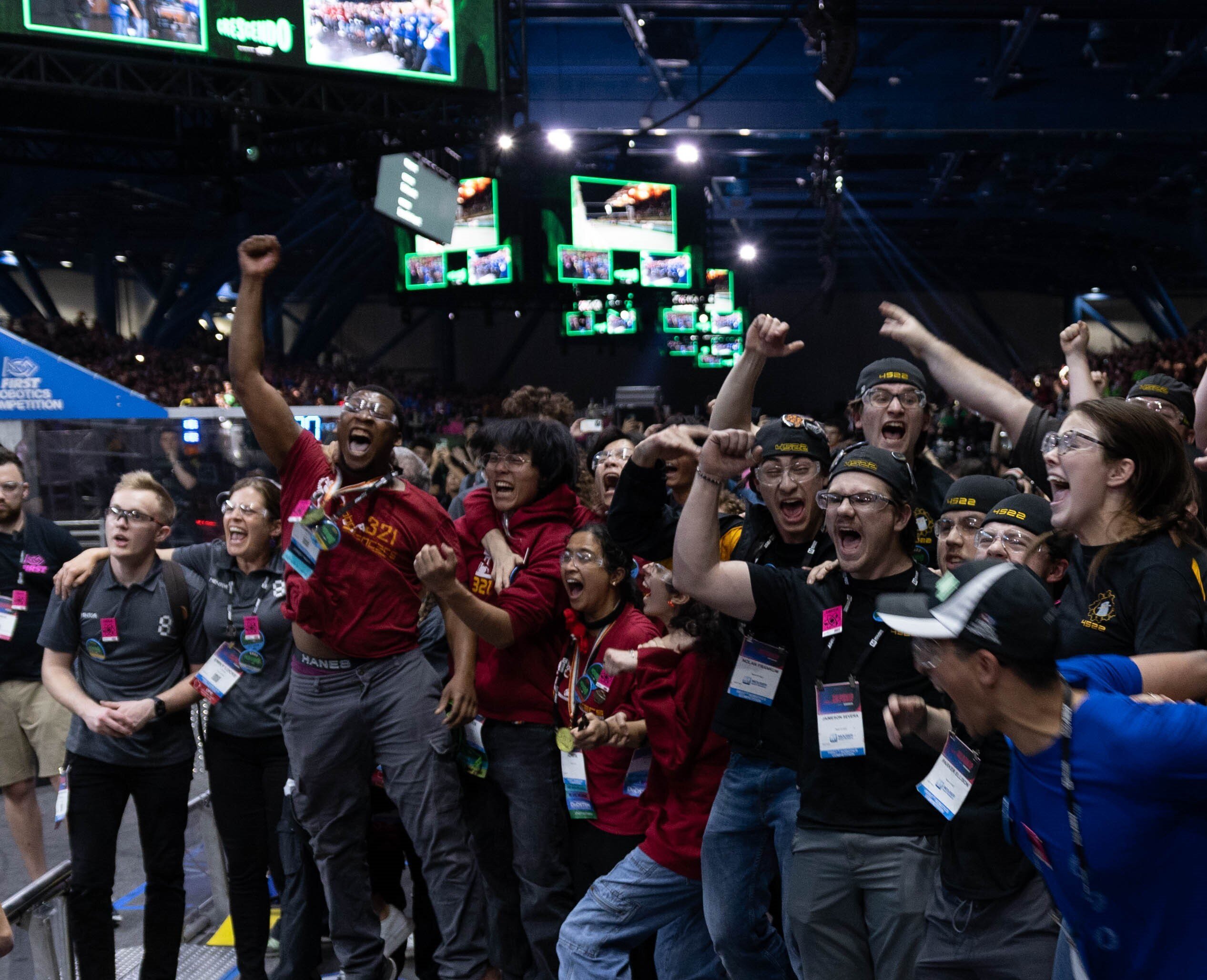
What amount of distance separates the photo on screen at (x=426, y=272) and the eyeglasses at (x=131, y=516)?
40.9 ft

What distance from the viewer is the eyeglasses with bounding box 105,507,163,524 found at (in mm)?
4207

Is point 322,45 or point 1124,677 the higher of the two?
point 322,45

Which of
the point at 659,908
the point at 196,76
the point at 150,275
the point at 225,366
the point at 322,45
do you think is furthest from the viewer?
the point at 150,275

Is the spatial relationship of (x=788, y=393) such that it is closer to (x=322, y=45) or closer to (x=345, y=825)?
(x=322, y=45)

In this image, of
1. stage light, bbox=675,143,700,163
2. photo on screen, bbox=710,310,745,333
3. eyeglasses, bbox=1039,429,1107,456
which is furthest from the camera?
photo on screen, bbox=710,310,745,333

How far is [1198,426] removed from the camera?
333cm

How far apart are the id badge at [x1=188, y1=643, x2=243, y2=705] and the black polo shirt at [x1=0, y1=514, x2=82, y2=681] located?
1.50 m

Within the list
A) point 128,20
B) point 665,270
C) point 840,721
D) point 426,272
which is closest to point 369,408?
point 840,721

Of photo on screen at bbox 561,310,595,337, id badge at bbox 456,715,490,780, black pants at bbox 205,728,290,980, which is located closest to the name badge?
id badge at bbox 456,715,490,780

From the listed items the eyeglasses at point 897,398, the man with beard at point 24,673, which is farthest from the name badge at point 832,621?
the man with beard at point 24,673

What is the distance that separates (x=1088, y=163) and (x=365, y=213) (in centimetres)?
1464

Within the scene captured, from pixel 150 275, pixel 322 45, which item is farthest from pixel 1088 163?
pixel 150 275

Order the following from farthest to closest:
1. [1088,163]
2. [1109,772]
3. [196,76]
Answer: [1088,163], [196,76], [1109,772]

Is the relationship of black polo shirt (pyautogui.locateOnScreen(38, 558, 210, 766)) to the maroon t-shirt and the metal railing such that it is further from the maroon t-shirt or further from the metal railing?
the maroon t-shirt
